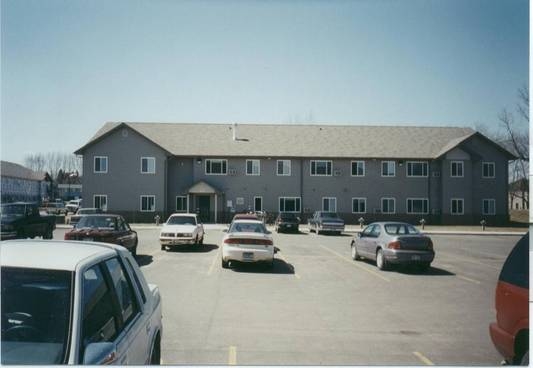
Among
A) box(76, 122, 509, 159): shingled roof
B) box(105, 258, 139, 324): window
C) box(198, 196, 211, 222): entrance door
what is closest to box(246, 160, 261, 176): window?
box(76, 122, 509, 159): shingled roof

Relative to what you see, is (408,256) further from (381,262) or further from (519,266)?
(519,266)

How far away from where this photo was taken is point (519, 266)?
493cm

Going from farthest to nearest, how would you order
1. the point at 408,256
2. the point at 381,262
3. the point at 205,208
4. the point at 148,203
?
1. the point at 205,208
2. the point at 148,203
3. the point at 381,262
4. the point at 408,256

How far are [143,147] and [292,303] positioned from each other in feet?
113

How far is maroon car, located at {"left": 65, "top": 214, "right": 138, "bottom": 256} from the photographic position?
555 inches

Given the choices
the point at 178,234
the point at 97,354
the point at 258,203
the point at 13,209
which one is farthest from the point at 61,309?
the point at 258,203

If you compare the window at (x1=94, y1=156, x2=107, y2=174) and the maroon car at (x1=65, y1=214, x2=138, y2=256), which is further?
the window at (x1=94, y1=156, x2=107, y2=174)

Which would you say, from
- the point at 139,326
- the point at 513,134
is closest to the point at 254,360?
the point at 139,326

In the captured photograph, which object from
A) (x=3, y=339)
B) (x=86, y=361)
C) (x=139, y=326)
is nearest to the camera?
(x=86, y=361)

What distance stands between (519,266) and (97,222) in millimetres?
13310

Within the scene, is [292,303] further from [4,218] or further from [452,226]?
[452,226]

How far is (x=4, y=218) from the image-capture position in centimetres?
1841

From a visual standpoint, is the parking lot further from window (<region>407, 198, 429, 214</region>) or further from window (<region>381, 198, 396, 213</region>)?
window (<region>407, 198, 429, 214</region>)

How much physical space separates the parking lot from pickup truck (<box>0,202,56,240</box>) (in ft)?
24.4
